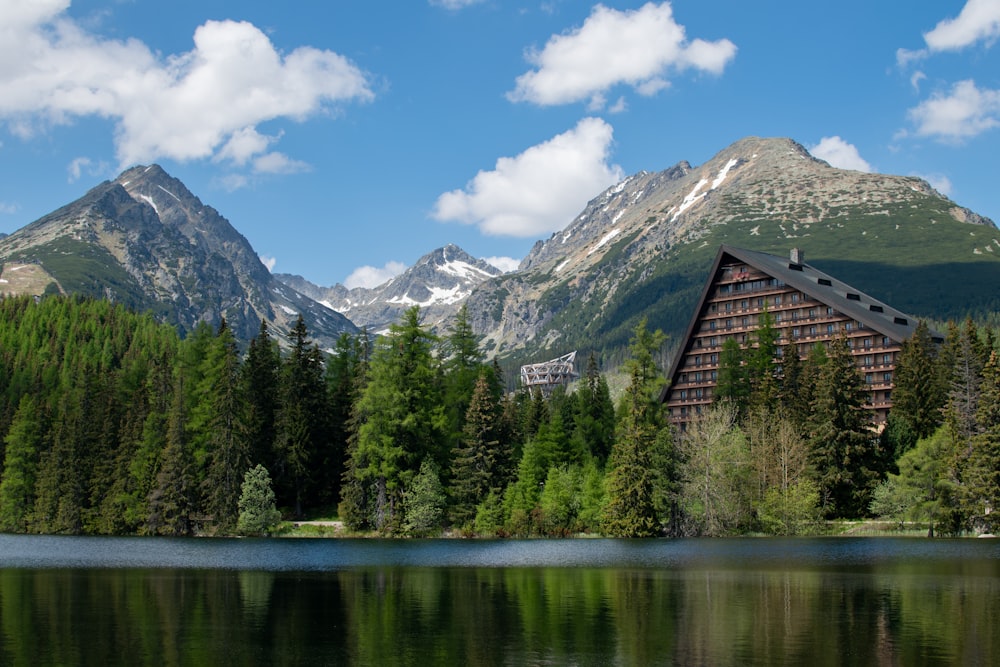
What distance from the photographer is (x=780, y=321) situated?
141500mm

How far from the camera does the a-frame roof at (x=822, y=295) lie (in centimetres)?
13125

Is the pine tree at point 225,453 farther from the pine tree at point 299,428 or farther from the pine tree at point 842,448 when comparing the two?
the pine tree at point 842,448

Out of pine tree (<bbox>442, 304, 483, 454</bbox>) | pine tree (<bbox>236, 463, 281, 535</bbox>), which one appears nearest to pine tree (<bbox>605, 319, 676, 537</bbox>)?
pine tree (<bbox>442, 304, 483, 454</bbox>)

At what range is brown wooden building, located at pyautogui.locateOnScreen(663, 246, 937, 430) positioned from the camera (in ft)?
430

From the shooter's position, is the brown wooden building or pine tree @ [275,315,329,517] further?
the brown wooden building

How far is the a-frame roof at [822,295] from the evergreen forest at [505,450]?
20375 mm

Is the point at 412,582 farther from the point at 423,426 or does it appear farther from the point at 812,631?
the point at 423,426

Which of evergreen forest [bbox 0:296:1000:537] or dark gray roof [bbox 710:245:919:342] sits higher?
dark gray roof [bbox 710:245:919:342]

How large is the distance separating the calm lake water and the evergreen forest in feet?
72.0

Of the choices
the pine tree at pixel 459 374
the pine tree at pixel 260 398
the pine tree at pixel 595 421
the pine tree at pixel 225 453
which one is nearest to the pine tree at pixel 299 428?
the pine tree at pixel 260 398

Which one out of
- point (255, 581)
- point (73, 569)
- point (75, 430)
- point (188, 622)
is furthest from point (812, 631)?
point (75, 430)

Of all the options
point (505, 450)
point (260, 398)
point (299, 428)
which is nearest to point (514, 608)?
point (505, 450)

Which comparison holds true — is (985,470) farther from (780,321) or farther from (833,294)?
(780,321)

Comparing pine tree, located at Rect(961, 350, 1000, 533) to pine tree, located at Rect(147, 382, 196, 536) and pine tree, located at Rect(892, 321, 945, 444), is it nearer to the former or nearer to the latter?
pine tree, located at Rect(892, 321, 945, 444)
